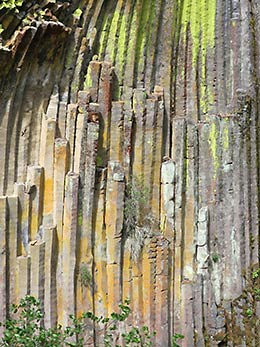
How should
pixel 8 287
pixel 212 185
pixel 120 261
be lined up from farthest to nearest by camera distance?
pixel 212 185 < pixel 120 261 < pixel 8 287

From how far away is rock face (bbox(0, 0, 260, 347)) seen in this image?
567 cm

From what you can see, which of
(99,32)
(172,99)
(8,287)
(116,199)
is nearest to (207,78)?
(172,99)

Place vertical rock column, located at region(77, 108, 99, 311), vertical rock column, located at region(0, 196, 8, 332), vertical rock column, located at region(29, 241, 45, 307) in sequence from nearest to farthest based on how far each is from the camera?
vertical rock column, located at region(0, 196, 8, 332) → vertical rock column, located at region(29, 241, 45, 307) → vertical rock column, located at region(77, 108, 99, 311)

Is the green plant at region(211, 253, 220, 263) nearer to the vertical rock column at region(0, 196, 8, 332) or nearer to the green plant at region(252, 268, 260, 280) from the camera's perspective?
the green plant at region(252, 268, 260, 280)

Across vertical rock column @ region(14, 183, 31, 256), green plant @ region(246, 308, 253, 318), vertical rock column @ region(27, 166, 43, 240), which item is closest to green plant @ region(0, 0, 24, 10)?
vertical rock column @ region(27, 166, 43, 240)

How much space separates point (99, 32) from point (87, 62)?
1.38 feet

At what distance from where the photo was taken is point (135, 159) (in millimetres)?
6328

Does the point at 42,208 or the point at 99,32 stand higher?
the point at 99,32

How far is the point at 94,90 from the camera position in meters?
6.15

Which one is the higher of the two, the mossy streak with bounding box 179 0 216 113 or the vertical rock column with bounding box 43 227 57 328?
the mossy streak with bounding box 179 0 216 113

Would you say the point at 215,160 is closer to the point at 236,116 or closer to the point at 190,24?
the point at 236,116

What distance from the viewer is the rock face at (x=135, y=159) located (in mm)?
5672

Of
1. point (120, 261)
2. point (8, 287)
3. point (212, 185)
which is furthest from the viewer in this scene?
point (212, 185)

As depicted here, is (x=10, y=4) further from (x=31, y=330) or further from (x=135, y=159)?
(x=31, y=330)
